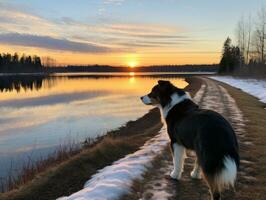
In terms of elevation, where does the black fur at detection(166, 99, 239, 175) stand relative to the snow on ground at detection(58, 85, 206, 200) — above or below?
above

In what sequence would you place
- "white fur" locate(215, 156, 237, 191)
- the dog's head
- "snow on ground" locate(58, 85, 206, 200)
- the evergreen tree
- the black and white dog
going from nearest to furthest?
"white fur" locate(215, 156, 237, 191), the black and white dog, "snow on ground" locate(58, 85, 206, 200), the dog's head, the evergreen tree

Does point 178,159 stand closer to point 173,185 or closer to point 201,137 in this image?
point 173,185

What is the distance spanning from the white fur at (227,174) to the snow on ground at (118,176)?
218 cm

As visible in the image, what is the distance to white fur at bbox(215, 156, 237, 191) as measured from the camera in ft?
18.0

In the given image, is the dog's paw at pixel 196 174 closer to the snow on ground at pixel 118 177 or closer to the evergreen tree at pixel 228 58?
the snow on ground at pixel 118 177

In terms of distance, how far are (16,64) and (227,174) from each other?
185 metres

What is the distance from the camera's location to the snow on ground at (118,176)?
6891mm

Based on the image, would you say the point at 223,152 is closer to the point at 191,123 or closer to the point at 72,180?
the point at 191,123

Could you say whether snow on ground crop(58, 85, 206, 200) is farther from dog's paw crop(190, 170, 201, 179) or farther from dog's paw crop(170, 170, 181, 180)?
dog's paw crop(190, 170, 201, 179)

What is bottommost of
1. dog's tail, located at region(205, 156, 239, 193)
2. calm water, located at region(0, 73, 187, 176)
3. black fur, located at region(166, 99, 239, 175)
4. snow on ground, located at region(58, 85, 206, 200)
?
calm water, located at region(0, 73, 187, 176)

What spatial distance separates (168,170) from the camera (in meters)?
8.70

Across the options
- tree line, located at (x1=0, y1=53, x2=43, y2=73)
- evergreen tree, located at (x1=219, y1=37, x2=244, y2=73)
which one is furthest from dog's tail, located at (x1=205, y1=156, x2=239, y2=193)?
tree line, located at (x1=0, y1=53, x2=43, y2=73)

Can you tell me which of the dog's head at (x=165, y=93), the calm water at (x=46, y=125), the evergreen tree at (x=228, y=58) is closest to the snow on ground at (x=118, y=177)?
the dog's head at (x=165, y=93)

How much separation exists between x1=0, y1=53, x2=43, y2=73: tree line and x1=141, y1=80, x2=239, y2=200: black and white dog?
16858 cm
